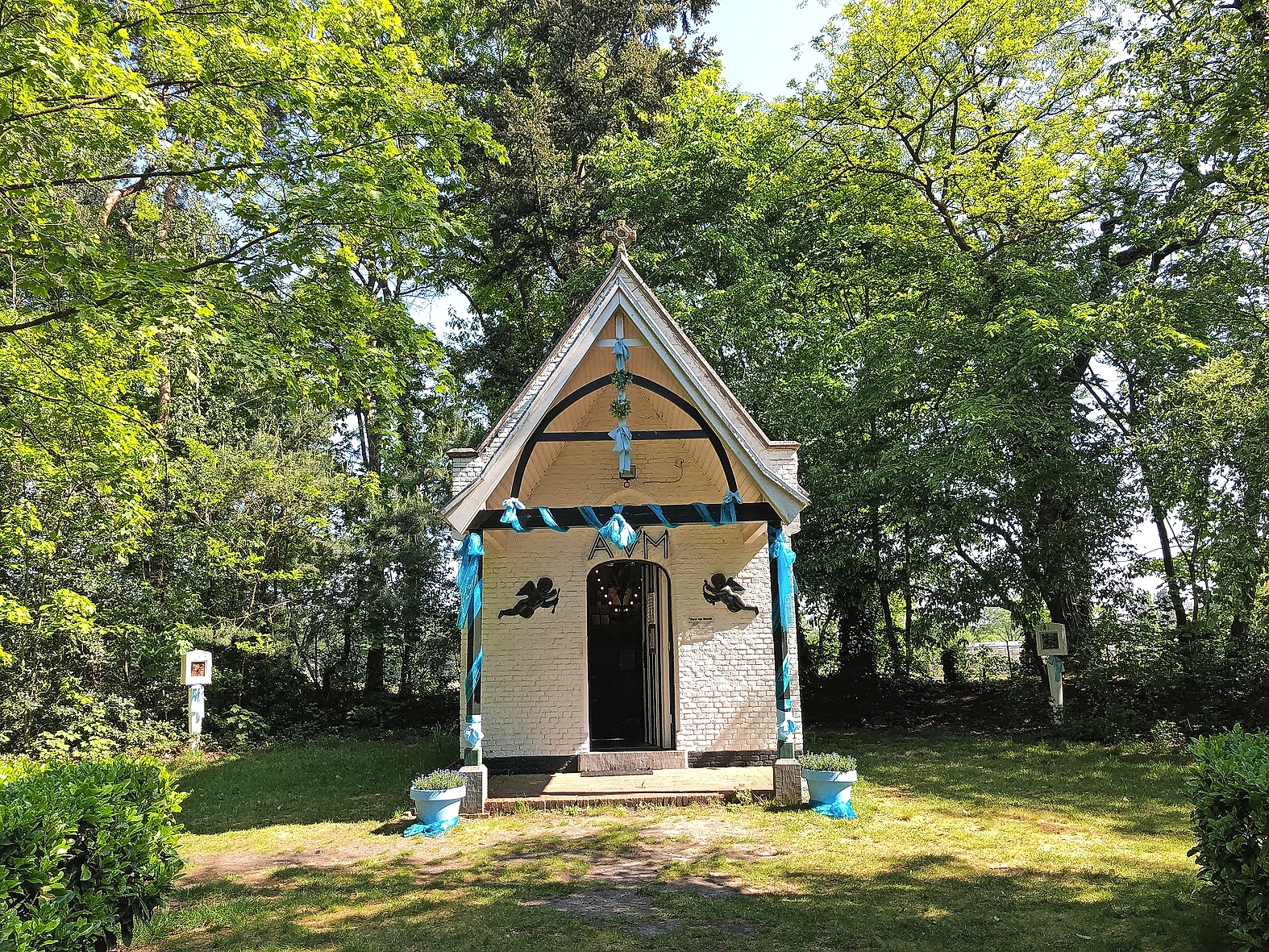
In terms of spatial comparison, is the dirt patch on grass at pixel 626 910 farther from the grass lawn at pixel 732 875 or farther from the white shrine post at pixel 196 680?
the white shrine post at pixel 196 680

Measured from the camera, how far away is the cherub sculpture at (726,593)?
37.0 feet

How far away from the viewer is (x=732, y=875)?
6.84 metres

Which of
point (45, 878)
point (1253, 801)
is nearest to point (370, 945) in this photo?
point (45, 878)

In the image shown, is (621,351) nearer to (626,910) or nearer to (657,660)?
(657,660)

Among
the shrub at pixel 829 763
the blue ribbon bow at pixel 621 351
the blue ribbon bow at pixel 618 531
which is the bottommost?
the shrub at pixel 829 763

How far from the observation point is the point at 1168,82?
9.95 metres

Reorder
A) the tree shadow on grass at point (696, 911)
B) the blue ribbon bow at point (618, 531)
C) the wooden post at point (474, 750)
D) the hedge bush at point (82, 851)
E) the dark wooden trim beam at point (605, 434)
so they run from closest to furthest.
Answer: the hedge bush at point (82, 851) < the tree shadow on grass at point (696, 911) < the wooden post at point (474, 750) < the blue ribbon bow at point (618, 531) < the dark wooden trim beam at point (605, 434)

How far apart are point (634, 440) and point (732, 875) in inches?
210

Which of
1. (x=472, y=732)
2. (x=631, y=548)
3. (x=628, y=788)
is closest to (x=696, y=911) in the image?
(x=628, y=788)

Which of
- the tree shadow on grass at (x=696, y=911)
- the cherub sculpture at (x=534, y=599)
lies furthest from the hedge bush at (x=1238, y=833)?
the cherub sculpture at (x=534, y=599)

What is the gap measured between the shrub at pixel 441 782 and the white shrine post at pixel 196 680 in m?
8.20

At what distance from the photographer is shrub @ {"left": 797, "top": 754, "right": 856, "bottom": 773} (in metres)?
8.87

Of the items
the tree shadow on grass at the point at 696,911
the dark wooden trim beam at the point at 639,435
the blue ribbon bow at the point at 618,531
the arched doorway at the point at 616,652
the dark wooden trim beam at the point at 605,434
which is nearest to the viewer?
the tree shadow on grass at the point at 696,911

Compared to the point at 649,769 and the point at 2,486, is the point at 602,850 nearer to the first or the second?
the point at 649,769
